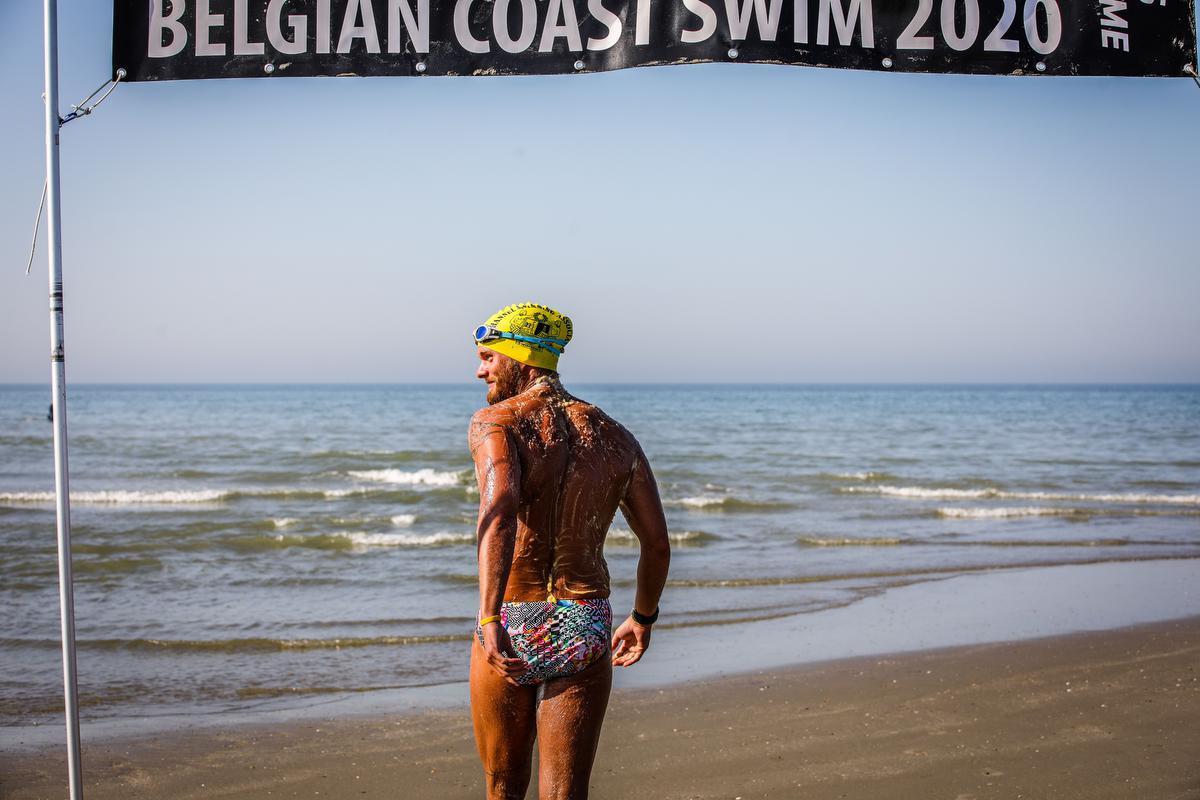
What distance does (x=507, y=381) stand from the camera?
307 cm

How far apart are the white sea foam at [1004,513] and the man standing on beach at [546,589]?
14124 millimetres

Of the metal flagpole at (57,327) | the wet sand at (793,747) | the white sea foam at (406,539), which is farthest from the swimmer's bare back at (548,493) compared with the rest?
the white sea foam at (406,539)

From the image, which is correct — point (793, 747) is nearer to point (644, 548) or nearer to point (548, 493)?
point (644, 548)

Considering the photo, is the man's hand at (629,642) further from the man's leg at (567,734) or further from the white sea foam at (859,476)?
the white sea foam at (859,476)

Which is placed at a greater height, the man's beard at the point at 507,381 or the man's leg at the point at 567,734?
the man's beard at the point at 507,381

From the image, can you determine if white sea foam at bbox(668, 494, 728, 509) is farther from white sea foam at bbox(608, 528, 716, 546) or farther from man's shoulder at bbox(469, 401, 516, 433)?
man's shoulder at bbox(469, 401, 516, 433)

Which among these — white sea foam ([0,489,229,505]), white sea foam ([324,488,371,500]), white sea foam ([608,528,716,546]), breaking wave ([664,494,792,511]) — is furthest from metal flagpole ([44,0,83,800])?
white sea foam ([0,489,229,505])

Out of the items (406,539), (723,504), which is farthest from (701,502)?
(406,539)

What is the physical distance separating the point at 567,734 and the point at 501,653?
30cm

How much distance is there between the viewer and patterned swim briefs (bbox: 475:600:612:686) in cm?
288

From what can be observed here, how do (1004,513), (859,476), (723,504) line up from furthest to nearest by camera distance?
(859,476), (723,504), (1004,513)

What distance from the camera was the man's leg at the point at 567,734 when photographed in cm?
288

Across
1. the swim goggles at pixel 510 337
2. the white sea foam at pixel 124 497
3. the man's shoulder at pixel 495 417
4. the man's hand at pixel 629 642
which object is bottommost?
the white sea foam at pixel 124 497

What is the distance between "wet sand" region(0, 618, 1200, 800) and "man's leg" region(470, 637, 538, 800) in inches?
88.1
